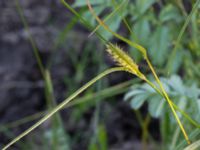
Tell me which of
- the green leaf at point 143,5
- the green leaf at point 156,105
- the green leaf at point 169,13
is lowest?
the green leaf at point 156,105

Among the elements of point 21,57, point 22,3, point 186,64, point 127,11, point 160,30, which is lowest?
point 186,64

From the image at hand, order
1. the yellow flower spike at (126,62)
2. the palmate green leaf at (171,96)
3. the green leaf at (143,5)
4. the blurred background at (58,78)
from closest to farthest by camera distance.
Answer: the yellow flower spike at (126,62) → the palmate green leaf at (171,96) → the green leaf at (143,5) → the blurred background at (58,78)

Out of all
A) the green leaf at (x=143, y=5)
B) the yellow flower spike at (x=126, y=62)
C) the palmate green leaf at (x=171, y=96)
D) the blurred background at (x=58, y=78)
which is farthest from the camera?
the blurred background at (x=58, y=78)

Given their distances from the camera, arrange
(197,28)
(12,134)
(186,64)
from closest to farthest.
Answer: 1. (197,28)
2. (186,64)
3. (12,134)

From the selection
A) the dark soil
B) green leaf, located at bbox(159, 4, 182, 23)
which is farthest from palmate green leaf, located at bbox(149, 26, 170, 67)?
the dark soil

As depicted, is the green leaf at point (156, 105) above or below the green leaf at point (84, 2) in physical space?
below

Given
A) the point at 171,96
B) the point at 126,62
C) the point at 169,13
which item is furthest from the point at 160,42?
the point at 126,62

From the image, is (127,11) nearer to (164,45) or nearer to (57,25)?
(164,45)

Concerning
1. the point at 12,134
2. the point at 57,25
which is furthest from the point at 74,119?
the point at 57,25

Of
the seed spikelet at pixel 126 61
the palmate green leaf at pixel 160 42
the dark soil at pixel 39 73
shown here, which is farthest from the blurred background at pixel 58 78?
the seed spikelet at pixel 126 61

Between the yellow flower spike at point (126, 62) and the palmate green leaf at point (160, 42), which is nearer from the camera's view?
the yellow flower spike at point (126, 62)

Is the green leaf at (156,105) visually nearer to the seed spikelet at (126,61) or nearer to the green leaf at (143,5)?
the green leaf at (143,5)
